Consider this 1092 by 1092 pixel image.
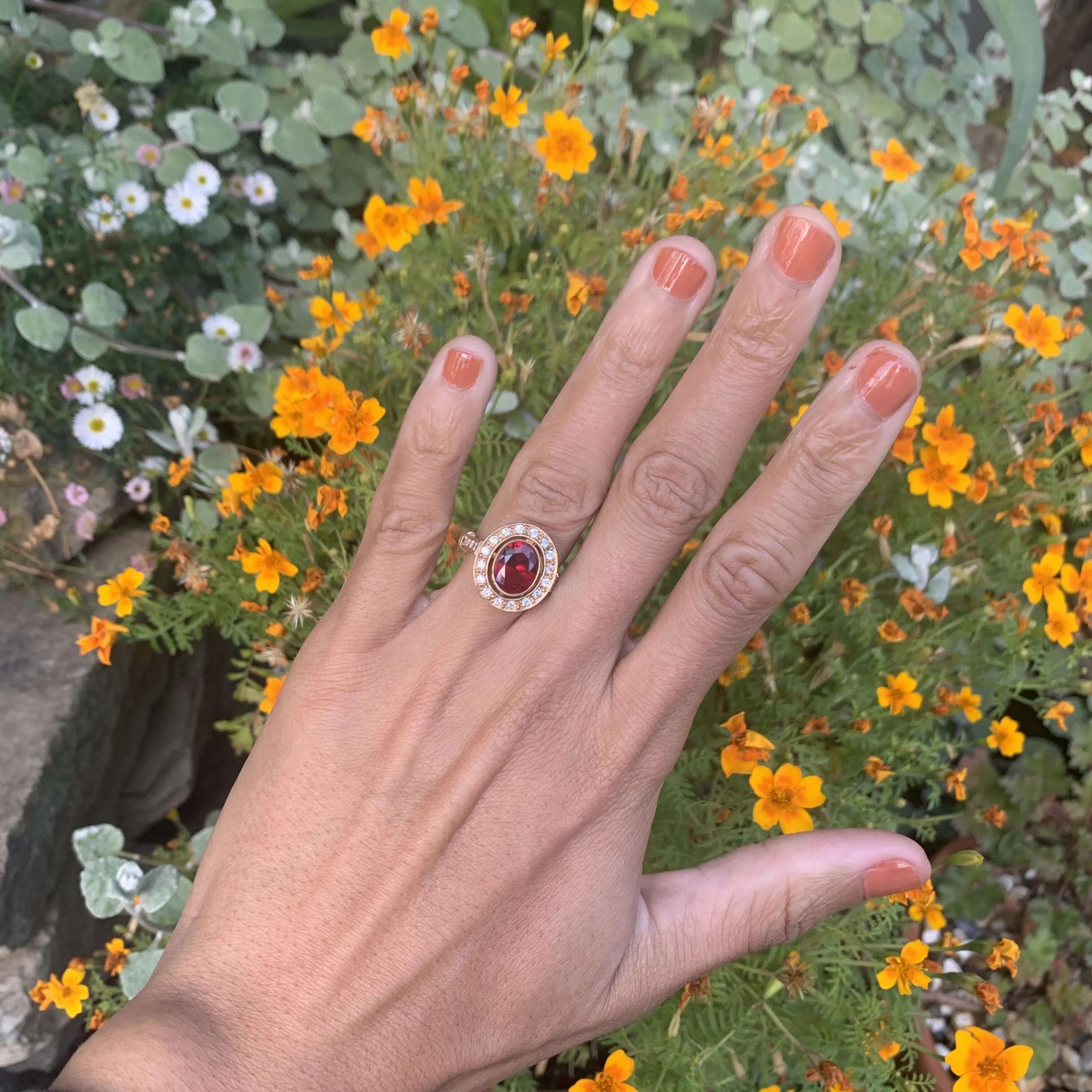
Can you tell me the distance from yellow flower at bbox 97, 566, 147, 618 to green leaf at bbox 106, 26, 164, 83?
1205mm

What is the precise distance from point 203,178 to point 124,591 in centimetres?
103

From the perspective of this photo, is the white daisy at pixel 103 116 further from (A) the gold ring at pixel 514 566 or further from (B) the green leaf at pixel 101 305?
(A) the gold ring at pixel 514 566

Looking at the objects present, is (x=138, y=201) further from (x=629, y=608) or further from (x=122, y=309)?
(x=629, y=608)

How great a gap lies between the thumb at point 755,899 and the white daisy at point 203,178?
182 centimetres

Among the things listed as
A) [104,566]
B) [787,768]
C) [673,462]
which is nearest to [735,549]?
[673,462]

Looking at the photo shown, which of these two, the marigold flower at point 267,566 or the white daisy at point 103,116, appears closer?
the marigold flower at point 267,566

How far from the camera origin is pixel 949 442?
1573 millimetres

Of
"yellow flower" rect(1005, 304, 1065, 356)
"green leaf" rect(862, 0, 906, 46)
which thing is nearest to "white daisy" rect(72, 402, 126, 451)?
"yellow flower" rect(1005, 304, 1065, 356)

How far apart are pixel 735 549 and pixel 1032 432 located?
1.36m

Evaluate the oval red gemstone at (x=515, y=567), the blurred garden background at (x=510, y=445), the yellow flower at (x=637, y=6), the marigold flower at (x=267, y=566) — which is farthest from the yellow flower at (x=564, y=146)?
the marigold flower at (x=267, y=566)

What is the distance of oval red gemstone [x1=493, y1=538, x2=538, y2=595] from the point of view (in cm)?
128

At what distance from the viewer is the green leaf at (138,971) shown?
1.55 meters

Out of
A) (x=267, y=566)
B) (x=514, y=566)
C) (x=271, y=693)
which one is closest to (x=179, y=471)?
(x=267, y=566)

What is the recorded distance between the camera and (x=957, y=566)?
1.71 meters
